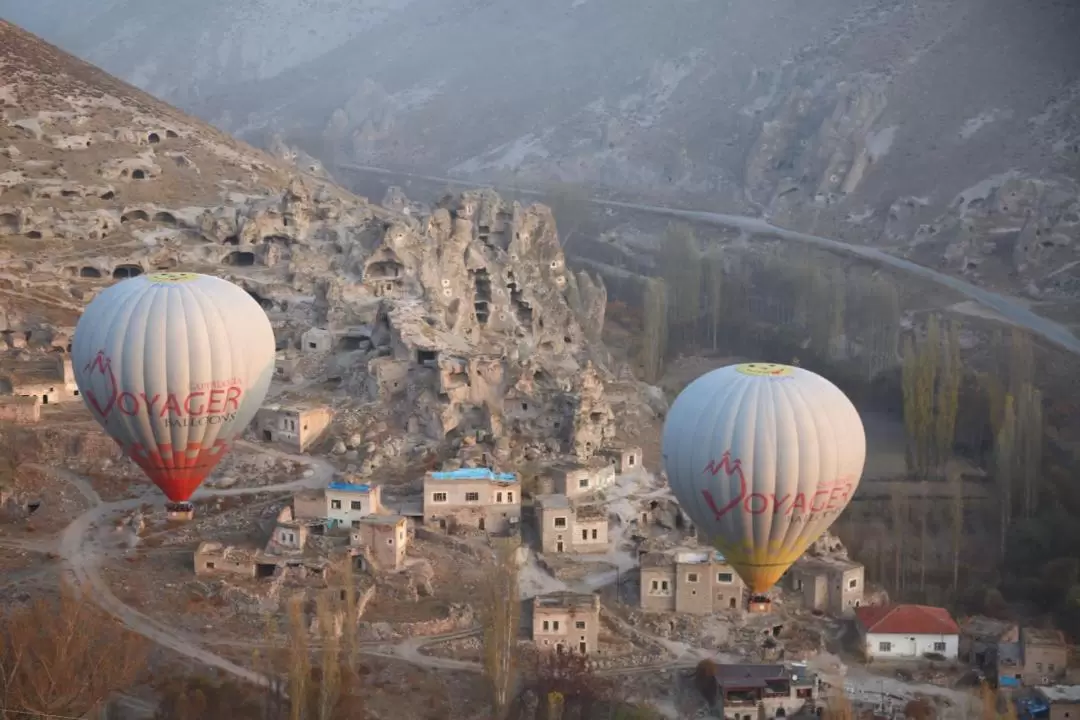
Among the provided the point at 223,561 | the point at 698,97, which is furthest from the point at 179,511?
the point at 698,97

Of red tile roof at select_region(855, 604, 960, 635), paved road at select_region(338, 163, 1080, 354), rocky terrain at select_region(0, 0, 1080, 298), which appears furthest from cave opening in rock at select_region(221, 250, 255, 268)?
rocky terrain at select_region(0, 0, 1080, 298)

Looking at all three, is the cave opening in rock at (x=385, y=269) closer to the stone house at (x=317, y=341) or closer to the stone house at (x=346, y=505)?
the stone house at (x=317, y=341)

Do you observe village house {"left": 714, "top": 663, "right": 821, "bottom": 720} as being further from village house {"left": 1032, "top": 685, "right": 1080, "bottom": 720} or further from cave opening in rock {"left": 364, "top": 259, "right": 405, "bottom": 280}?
cave opening in rock {"left": 364, "top": 259, "right": 405, "bottom": 280}

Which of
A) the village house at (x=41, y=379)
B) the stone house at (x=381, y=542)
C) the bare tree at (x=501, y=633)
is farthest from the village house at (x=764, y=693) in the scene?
the village house at (x=41, y=379)

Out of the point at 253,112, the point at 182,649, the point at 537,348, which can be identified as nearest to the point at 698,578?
the point at 182,649

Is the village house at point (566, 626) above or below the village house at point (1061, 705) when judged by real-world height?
above

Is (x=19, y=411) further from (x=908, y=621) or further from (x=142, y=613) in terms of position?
(x=908, y=621)
